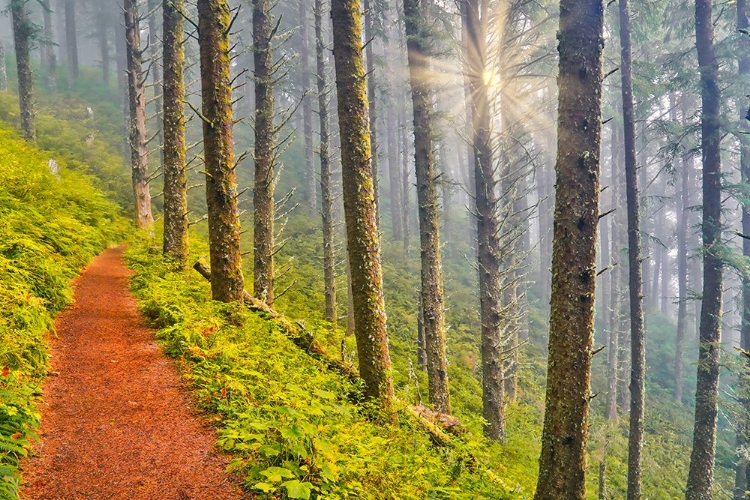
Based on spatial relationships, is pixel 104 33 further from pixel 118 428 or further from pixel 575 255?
pixel 575 255

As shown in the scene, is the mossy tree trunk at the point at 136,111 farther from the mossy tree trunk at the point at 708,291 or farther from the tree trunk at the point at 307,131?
the mossy tree trunk at the point at 708,291

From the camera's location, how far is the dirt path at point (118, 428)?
11.2 ft

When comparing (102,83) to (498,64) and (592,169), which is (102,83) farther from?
(592,169)

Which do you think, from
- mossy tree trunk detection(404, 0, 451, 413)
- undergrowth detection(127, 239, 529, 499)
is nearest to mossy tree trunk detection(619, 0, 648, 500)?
undergrowth detection(127, 239, 529, 499)

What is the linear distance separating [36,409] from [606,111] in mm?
22595

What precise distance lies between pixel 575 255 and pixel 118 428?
5279 millimetres

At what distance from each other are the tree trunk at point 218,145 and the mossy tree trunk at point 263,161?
10.7 feet

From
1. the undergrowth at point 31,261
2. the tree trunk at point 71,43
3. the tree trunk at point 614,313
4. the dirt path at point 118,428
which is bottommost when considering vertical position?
the tree trunk at point 614,313

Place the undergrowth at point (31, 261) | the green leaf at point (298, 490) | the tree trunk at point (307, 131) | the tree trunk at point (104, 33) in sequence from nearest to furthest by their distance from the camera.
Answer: the green leaf at point (298, 490) → the undergrowth at point (31, 261) → the tree trunk at point (307, 131) → the tree trunk at point (104, 33)

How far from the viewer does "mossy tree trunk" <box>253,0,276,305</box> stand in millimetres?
11109

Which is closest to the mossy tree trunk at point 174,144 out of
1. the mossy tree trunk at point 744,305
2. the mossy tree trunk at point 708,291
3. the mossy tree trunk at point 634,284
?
Answer: the mossy tree trunk at point 634,284

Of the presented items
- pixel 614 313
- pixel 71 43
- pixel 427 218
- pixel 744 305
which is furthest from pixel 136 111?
pixel 71 43

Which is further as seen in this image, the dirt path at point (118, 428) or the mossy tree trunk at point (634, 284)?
the mossy tree trunk at point (634, 284)

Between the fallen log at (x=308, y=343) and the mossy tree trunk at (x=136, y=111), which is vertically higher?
the mossy tree trunk at (x=136, y=111)
